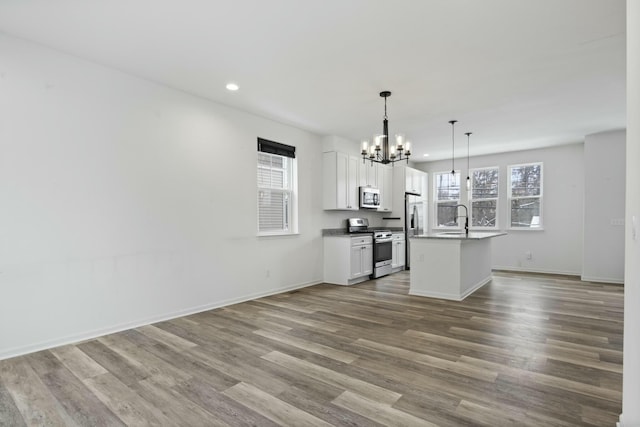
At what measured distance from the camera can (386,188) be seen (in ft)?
25.5

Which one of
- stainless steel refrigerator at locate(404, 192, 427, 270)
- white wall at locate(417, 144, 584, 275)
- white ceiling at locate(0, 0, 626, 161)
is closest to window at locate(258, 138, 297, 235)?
white ceiling at locate(0, 0, 626, 161)

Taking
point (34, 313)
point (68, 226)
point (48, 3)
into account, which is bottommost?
point (34, 313)

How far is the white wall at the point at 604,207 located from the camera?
6078mm

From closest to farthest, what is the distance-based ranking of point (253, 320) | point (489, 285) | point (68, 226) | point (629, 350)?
point (629, 350)
point (68, 226)
point (253, 320)
point (489, 285)

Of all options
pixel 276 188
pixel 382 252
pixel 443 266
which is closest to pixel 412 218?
pixel 382 252

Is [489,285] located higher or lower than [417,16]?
lower

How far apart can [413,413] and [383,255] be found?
16.2ft

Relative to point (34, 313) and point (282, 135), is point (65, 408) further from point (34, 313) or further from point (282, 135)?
point (282, 135)

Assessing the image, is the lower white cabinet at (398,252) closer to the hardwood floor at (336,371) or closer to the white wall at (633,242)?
the hardwood floor at (336,371)

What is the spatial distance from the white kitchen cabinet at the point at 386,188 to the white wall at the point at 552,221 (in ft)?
8.17

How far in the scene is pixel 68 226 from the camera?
127 inches

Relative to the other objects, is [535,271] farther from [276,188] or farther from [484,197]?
[276,188]

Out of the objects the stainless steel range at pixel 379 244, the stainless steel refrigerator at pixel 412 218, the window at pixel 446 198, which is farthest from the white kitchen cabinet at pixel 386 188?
the window at pixel 446 198

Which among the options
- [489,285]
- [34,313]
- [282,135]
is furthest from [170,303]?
[489,285]
